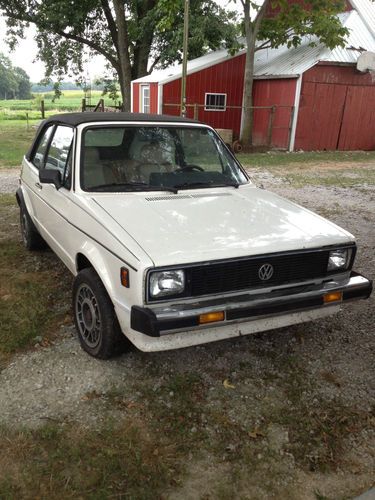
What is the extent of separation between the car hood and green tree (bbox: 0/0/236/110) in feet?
56.2

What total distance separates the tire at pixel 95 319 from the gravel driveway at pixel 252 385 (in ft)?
0.44

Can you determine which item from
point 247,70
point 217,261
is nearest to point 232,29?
point 247,70

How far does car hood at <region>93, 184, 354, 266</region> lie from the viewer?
289cm

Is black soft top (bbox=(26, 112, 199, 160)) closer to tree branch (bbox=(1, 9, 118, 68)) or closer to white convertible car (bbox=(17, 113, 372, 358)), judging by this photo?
white convertible car (bbox=(17, 113, 372, 358))

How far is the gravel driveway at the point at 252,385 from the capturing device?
2.50 m

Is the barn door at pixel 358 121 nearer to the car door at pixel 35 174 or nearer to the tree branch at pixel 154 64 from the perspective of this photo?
the tree branch at pixel 154 64

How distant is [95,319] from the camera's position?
3.32 m

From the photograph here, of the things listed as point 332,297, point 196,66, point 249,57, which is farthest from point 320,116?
point 332,297

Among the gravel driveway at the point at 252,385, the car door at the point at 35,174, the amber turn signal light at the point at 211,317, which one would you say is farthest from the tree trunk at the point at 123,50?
the amber turn signal light at the point at 211,317

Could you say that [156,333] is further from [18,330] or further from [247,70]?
[247,70]

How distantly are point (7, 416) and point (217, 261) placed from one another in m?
1.59

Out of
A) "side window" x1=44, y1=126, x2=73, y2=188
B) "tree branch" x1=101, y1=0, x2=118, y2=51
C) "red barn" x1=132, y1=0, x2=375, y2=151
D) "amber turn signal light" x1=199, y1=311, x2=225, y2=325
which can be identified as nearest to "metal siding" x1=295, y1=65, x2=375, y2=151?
"red barn" x1=132, y1=0, x2=375, y2=151

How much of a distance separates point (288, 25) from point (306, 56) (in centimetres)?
182

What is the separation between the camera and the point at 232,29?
776 inches
